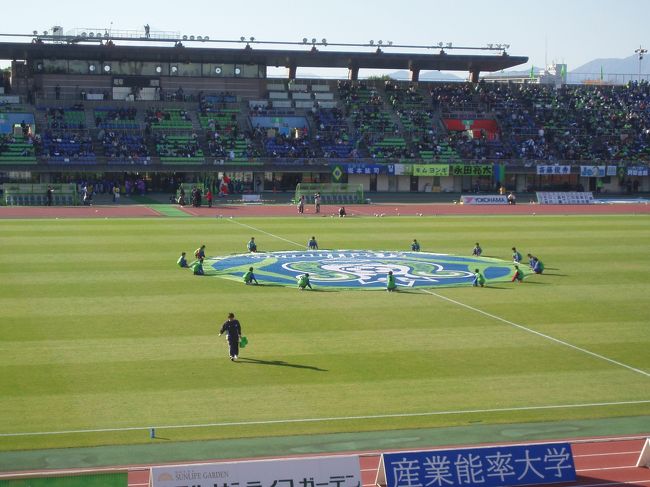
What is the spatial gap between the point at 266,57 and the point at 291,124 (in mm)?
8234

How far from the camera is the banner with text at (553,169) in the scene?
99.2 meters

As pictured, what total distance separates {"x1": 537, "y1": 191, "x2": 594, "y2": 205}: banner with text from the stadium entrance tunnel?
136 feet

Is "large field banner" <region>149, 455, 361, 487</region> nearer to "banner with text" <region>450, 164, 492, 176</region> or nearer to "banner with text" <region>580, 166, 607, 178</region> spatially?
"banner with text" <region>450, 164, 492, 176</region>

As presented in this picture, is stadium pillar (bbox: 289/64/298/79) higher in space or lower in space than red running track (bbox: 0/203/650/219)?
higher

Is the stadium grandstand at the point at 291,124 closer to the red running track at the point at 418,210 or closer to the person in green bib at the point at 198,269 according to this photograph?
the red running track at the point at 418,210

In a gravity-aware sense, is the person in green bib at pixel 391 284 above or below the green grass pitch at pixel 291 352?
above

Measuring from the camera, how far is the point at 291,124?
330ft

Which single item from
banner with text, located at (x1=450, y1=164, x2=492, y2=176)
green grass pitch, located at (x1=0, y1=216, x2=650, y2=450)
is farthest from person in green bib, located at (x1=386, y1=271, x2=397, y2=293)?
banner with text, located at (x1=450, y1=164, x2=492, y2=176)

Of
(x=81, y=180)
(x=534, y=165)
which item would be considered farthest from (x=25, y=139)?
(x=534, y=165)

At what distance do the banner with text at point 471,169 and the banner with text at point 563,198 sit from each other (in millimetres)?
9982

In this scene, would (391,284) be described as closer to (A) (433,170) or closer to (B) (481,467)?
(B) (481,467)

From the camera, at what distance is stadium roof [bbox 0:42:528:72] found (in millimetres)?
Result: 95700

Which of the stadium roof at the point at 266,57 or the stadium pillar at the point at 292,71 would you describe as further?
the stadium pillar at the point at 292,71

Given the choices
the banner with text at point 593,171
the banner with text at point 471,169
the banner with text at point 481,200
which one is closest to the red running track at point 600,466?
the banner with text at point 481,200
